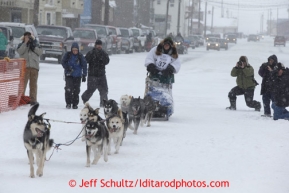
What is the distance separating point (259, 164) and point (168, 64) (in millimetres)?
5375

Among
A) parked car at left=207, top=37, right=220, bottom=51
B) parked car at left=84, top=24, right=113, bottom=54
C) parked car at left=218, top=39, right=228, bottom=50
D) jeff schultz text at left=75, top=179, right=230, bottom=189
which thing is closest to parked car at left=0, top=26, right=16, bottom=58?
parked car at left=84, top=24, right=113, bottom=54

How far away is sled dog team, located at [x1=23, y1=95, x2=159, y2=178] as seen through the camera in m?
9.26

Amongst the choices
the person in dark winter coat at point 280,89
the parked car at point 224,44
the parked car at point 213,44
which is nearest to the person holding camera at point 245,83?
the person in dark winter coat at point 280,89

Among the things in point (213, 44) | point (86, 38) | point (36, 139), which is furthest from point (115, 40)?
point (36, 139)

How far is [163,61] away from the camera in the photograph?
15672mm

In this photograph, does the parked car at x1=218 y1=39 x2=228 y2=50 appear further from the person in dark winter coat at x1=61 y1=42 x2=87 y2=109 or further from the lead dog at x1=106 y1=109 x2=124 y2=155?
the lead dog at x1=106 y1=109 x2=124 y2=155

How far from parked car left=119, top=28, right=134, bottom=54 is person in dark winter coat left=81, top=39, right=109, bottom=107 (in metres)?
36.5

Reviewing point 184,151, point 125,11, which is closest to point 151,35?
point 125,11

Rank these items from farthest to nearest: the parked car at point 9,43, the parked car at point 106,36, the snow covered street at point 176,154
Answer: the parked car at point 106,36 → the parked car at point 9,43 → the snow covered street at point 176,154

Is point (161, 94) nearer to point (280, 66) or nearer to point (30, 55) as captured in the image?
point (280, 66)

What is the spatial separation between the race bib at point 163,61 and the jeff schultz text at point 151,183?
6.68m

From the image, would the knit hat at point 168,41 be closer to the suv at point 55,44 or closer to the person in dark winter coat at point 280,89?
the person in dark winter coat at point 280,89

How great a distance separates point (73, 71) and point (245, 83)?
486 cm

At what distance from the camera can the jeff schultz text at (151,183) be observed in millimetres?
8812
